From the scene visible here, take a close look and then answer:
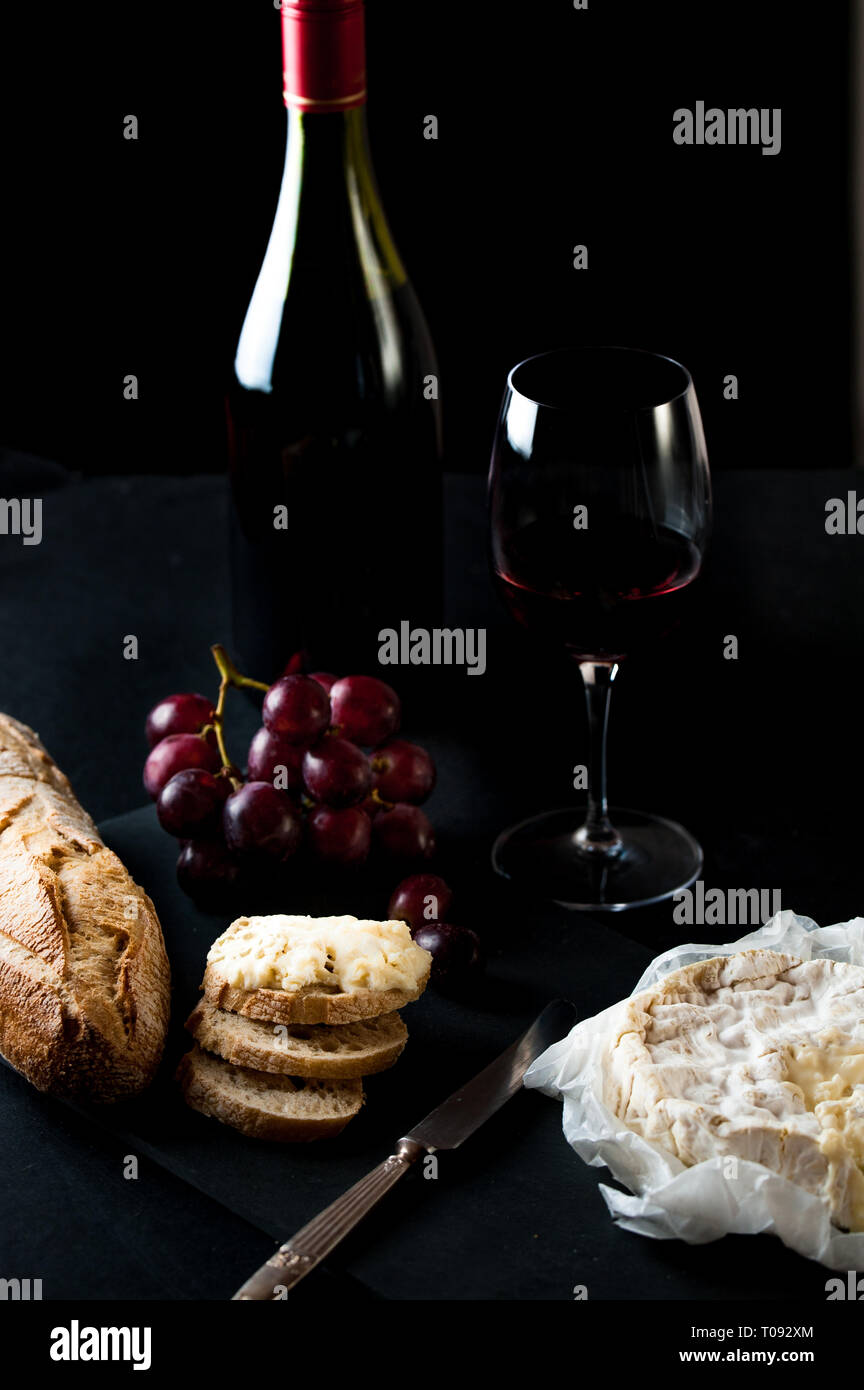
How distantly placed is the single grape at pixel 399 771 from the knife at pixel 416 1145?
0.36 metres

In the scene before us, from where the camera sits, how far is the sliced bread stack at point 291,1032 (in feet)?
4.68

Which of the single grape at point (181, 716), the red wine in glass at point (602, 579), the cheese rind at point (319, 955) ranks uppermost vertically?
the red wine in glass at point (602, 579)

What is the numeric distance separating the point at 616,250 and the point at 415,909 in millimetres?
1968

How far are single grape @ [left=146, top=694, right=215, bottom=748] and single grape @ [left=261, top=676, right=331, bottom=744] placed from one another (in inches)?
5.9

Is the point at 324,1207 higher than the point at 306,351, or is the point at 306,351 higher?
the point at 306,351

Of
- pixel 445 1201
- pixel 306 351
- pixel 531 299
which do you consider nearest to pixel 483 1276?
pixel 445 1201

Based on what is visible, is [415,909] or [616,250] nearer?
[415,909]

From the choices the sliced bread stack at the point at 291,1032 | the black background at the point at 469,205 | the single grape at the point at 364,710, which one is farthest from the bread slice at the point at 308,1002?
the black background at the point at 469,205

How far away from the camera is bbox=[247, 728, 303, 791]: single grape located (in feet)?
5.82

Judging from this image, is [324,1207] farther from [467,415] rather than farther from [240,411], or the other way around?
[467,415]

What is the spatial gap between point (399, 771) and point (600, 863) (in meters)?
0.24

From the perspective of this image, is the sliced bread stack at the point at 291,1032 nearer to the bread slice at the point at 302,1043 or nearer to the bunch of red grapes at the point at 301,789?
the bread slice at the point at 302,1043

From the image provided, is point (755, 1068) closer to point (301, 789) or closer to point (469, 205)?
point (301, 789)
